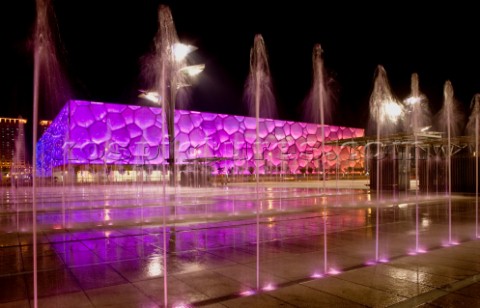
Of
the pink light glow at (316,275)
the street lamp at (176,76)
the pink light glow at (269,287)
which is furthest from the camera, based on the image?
the street lamp at (176,76)

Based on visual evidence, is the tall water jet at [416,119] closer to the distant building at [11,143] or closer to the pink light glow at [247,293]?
the pink light glow at [247,293]

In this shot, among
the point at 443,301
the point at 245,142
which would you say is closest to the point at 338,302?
the point at 443,301

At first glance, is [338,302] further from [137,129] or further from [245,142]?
[245,142]

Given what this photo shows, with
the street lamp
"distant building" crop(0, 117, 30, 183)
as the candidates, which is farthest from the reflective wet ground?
"distant building" crop(0, 117, 30, 183)

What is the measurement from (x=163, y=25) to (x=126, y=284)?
27.1 feet

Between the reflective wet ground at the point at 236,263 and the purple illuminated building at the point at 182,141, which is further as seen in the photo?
the purple illuminated building at the point at 182,141

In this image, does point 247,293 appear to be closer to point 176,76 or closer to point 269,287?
point 269,287

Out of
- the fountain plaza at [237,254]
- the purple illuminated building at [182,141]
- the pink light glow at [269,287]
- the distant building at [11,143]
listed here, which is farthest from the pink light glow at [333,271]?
the distant building at [11,143]

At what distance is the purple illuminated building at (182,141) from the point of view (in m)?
35.4

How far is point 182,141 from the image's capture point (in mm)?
41625

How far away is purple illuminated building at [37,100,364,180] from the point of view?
116 feet

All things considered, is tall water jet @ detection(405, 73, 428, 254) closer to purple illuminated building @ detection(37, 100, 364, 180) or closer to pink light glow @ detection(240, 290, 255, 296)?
pink light glow @ detection(240, 290, 255, 296)

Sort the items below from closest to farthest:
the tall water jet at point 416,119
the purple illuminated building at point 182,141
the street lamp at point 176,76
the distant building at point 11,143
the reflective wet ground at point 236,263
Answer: the reflective wet ground at point 236,263
the tall water jet at point 416,119
the street lamp at point 176,76
the purple illuminated building at point 182,141
the distant building at point 11,143

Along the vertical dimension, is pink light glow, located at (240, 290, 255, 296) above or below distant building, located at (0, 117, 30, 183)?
below
